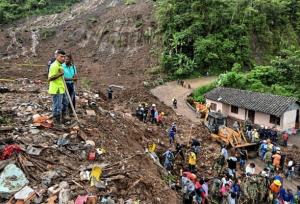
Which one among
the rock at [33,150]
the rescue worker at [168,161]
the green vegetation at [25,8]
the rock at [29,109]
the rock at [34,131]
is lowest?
the rescue worker at [168,161]

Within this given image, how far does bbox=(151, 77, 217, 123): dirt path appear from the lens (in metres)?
31.3

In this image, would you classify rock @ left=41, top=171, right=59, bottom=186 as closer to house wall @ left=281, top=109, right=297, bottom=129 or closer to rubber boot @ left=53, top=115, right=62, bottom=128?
rubber boot @ left=53, top=115, right=62, bottom=128

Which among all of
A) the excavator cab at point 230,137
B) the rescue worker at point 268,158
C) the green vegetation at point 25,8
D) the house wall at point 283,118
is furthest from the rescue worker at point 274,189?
the green vegetation at point 25,8

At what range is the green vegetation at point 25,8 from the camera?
192 feet

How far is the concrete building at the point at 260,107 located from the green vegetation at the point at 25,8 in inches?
1482

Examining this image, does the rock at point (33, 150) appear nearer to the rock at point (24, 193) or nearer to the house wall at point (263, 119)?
the rock at point (24, 193)

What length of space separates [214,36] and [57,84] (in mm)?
34944

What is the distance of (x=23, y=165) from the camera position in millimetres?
9820

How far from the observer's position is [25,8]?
60.6 meters

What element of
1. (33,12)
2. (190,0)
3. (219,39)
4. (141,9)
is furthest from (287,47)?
(33,12)

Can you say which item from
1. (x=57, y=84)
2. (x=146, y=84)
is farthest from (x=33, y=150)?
(x=146, y=84)

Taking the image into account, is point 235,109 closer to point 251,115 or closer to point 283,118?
point 251,115

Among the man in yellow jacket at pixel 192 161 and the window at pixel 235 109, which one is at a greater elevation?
the man in yellow jacket at pixel 192 161

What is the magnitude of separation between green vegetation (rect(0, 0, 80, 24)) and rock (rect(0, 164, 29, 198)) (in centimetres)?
5312
